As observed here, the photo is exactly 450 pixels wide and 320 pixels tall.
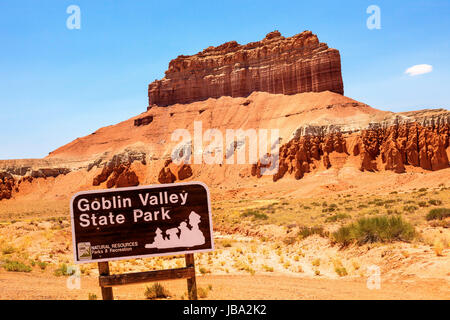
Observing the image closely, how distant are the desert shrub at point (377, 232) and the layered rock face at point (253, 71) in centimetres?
7445

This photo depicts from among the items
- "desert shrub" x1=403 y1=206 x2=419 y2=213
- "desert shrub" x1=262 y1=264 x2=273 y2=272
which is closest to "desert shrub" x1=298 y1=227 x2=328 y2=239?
"desert shrub" x1=262 y1=264 x2=273 y2=272

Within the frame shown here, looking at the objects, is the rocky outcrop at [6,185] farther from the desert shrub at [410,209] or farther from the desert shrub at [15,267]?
the desert shrub at [410,209]

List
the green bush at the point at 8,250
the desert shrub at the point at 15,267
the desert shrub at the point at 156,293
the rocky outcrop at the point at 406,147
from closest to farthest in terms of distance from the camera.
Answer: the desert shrub at the point at 156,293, the desert shrub at the point at 15,267, the green bush at the point at 8,250, the rocky outcrop at the point at 406,147

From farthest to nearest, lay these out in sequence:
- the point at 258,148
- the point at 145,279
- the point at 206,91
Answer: the point at 206,91 → the point at 258,148 → the point at 145,279

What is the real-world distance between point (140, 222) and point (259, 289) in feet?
13.8

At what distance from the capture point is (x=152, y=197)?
790cm

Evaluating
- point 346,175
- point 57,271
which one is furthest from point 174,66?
point 57,271

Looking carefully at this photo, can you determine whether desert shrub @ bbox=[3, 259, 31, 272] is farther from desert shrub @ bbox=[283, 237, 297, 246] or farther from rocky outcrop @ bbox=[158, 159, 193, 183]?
rocky outcrop @ bbox=[158, 159, 193, 183]

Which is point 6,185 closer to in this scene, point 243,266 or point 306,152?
point 306,152

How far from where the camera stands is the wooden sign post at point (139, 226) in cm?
771

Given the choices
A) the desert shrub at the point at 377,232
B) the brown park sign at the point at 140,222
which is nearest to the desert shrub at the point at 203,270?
the desert shrub at the point at 377,232

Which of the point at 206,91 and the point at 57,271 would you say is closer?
the point at 57,271

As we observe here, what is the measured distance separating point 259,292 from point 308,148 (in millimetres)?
59068
